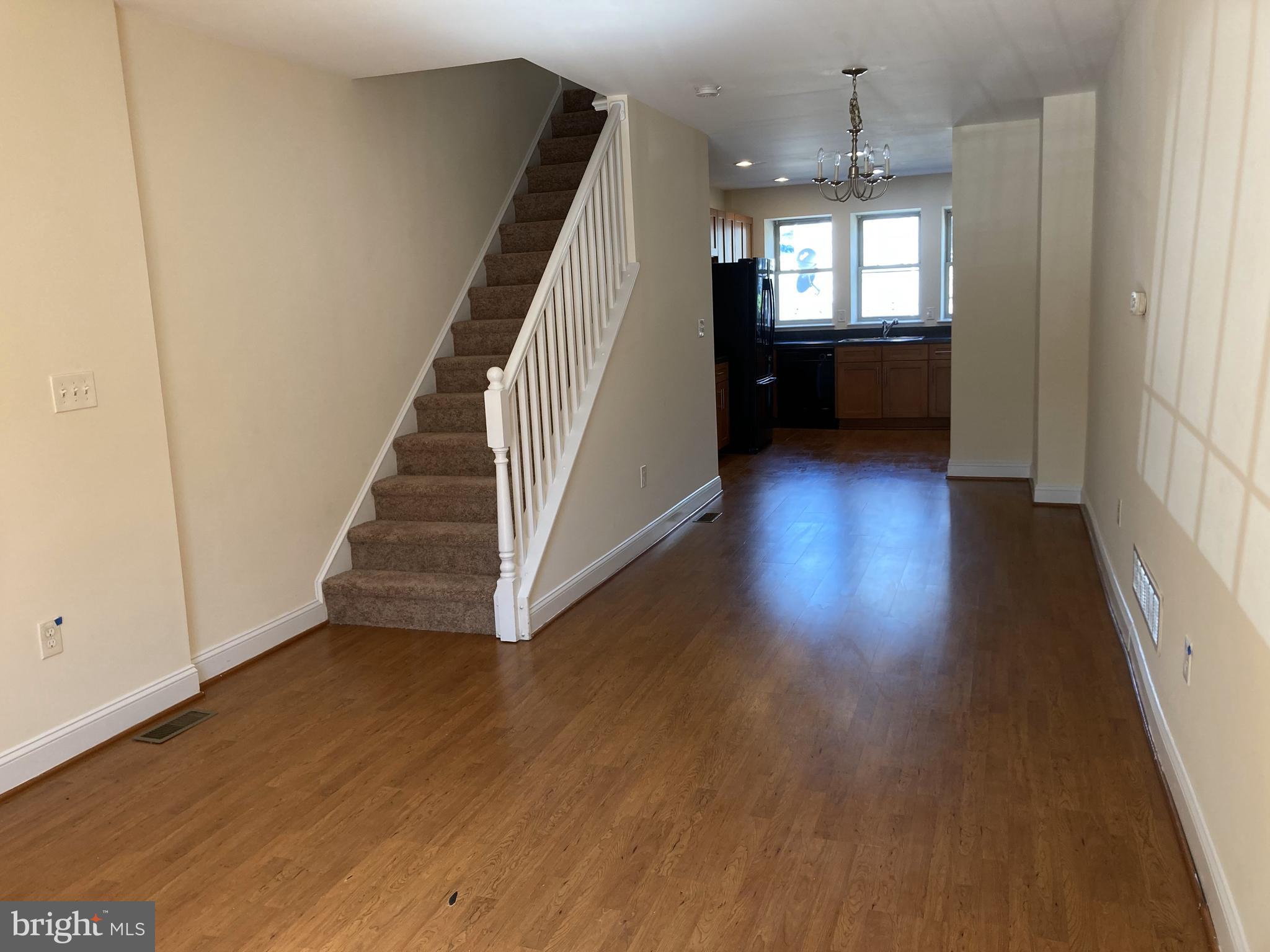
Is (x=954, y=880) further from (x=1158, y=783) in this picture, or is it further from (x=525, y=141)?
(x=525, y=141)

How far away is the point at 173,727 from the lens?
3469 mm

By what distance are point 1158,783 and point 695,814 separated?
4.26ft

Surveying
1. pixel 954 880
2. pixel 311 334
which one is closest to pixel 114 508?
pixel 311 334

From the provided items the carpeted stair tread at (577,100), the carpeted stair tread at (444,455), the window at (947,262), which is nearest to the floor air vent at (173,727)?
the carpeted stair tread at (444,455)

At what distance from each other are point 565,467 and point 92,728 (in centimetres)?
219

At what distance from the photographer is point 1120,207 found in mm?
4430

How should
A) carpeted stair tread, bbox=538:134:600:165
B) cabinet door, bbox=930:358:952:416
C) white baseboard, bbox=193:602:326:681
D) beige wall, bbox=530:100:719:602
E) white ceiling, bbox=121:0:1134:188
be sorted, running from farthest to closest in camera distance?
1. cabinet door, bbox=930:358:952:416
2. carpeted stair tread, bbox=538:134:600:165
3. beige wall, bbox=530:100:719:602
4. white baseboard, bbox=193:602:326:681
5. white ceiling, bbox=121:0:1134:188

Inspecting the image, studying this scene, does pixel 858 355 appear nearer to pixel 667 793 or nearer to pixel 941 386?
pixel 941 386

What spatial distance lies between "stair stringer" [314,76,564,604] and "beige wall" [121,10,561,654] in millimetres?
53

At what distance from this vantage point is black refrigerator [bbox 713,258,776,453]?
8.70 meters

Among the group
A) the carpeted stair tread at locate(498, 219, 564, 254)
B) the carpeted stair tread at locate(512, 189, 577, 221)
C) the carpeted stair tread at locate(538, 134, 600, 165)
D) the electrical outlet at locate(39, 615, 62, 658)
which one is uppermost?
the carpeted stair tread at locate(538, 134, 600, 165)

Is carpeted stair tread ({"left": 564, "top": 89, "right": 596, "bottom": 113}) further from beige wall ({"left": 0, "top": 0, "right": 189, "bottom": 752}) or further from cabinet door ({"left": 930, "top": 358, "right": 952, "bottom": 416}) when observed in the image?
cabinet door ({"left": 930, "top": 358, "right": 952, "bottom": 416})

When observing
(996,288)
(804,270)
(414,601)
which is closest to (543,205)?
(414,601)

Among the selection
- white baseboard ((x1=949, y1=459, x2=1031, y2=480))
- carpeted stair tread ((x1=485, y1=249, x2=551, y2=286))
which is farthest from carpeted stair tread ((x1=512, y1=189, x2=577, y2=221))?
white baseboard ((x1=949, y1=459, x2=1031, y2=480))
